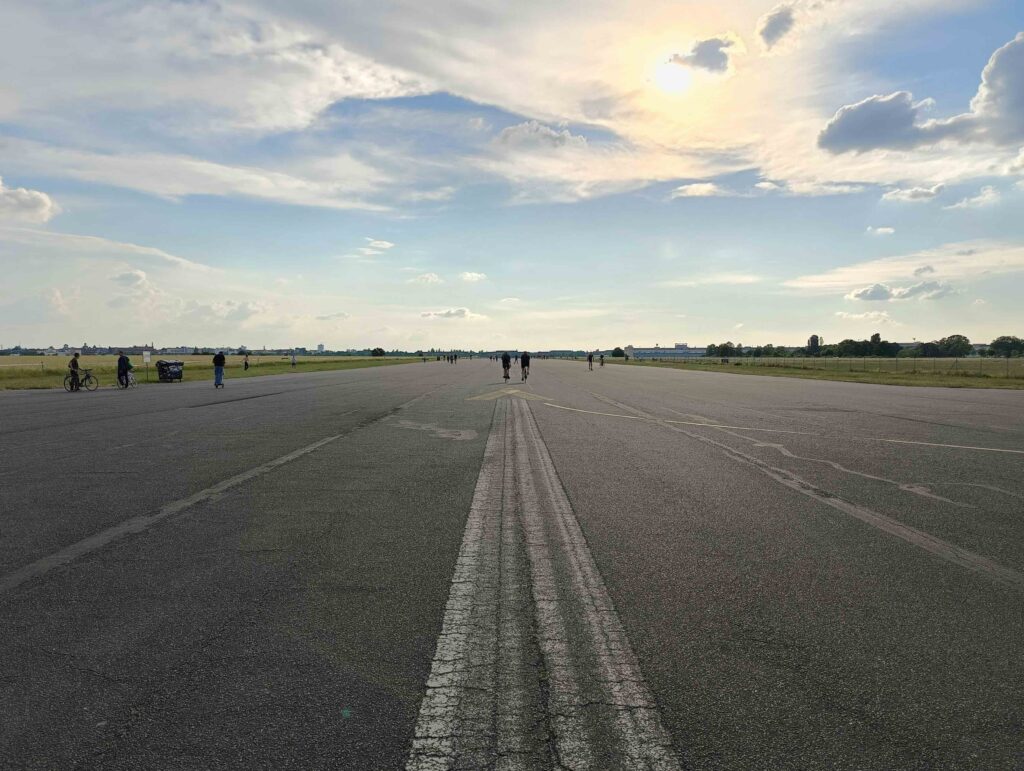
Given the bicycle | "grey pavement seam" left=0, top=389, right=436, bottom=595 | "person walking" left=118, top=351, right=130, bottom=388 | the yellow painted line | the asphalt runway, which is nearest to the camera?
the asphalt runway

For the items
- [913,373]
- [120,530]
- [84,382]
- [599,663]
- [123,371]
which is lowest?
[120,530]

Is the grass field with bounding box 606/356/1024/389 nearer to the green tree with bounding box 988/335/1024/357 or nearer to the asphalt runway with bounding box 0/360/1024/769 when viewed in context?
the asphalt runway with bounding box 0/360/1024/769

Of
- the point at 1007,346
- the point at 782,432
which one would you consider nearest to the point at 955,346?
→ the point at 1007,346

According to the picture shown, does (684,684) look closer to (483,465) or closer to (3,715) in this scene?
(3,715)

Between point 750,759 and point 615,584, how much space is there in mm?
2066

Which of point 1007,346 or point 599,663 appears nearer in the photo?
point 599,663

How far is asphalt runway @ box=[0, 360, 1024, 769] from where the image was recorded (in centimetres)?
284

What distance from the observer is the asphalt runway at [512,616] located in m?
2.84

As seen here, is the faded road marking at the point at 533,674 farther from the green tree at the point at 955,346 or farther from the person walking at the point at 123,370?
the green tree at the point at 955,346

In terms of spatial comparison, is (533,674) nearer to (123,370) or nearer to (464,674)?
(464,674)

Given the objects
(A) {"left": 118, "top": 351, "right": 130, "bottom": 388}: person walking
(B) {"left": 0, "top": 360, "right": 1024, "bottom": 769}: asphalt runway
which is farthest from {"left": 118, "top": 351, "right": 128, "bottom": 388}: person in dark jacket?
(B) {"left": 0, "top": 360, "right": 1024, "bottom": 769}: asphalt runway

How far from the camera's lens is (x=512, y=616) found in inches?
163

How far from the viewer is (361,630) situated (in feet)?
12.9

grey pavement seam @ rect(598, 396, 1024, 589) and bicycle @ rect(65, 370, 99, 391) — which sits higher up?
bicycle @ rect(65, 370, 99, 391)
